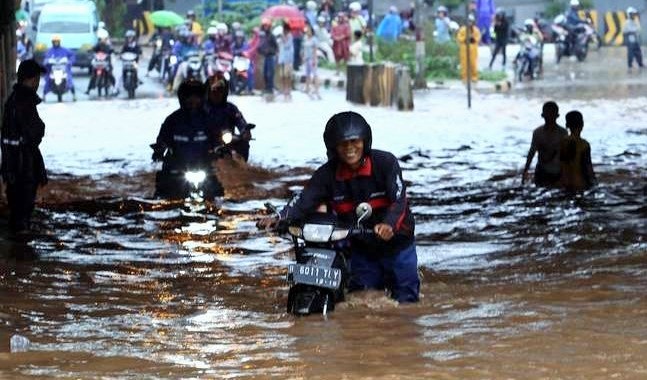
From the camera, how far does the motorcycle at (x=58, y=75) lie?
115 ft

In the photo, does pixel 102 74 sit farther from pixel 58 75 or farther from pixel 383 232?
pixel 383 232

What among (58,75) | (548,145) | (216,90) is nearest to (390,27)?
(58,75)

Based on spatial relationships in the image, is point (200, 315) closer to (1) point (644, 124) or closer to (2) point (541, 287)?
(2) point (541, 287)

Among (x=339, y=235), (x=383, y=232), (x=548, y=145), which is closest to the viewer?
(x=383, y=232)

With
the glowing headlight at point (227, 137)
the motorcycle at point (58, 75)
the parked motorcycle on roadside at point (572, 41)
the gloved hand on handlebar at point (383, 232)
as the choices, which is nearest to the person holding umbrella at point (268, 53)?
Answer: the motorcycle at point (58, 75)

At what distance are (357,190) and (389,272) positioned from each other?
1.87ft

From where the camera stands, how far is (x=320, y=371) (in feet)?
23.5

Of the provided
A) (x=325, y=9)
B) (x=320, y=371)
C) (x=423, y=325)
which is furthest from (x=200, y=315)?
(x=325, y=9)

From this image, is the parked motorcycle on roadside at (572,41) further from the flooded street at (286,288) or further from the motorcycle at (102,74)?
the flooded street at (286,288)

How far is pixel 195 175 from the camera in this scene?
1428 cm

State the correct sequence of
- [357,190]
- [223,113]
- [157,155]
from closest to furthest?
[357,190], [157,155], [223,113]

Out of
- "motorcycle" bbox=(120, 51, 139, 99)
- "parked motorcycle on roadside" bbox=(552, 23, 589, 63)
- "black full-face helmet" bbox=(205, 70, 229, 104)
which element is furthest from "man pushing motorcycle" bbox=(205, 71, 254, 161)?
"parked motorcycle on roadside" bbox=(552, 23, 589, 63)

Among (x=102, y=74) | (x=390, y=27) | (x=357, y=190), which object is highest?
(x=357, y=190)

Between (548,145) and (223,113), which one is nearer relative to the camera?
(223,113)
